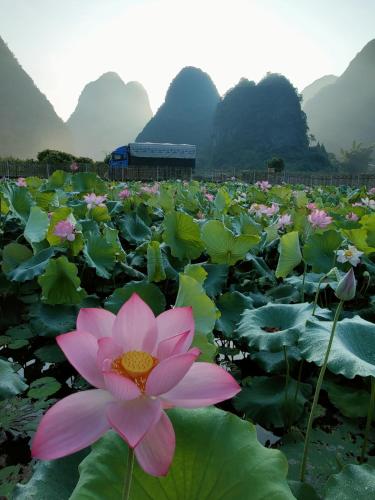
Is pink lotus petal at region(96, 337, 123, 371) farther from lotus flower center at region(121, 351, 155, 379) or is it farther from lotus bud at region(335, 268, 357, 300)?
lotus bud at region(335, 268, 357, 300)

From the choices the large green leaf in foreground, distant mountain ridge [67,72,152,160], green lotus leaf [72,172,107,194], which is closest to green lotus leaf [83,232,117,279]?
the large green leaf in foreground

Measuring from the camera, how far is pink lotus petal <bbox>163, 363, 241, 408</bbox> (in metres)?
0.39

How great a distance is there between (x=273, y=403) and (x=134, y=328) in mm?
947

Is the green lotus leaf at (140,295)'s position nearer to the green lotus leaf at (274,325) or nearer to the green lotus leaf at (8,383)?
the green lotus leaf at (274,325)

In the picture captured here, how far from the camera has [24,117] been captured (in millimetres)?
95000

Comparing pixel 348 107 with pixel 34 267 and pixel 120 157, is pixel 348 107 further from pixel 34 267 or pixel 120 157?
pixel 34 267

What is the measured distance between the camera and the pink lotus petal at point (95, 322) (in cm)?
44

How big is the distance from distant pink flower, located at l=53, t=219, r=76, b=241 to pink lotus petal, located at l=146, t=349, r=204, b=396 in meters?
1.52

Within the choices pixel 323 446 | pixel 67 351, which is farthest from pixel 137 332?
pixel 323 446

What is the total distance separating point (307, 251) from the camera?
1.94 metres

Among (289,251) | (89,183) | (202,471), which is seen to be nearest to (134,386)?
(202,471)

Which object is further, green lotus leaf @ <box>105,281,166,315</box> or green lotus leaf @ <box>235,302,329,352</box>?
green lotus leaf @ <box>105,281,166,315</box>

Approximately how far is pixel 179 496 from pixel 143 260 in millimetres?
1713

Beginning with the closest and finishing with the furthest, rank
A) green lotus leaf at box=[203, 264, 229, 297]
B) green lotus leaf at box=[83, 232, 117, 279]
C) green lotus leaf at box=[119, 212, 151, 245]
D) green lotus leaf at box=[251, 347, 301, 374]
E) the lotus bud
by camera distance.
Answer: the lotus bud
green lotus leaf at box=[251, 347, 301, 374]
green lotus leaf at box=[203, 264, 229, 297]
green lotus leaf at box=[83, 232, 117, 279]
green lotus leaf at box=[119, 212, 151, 245]
